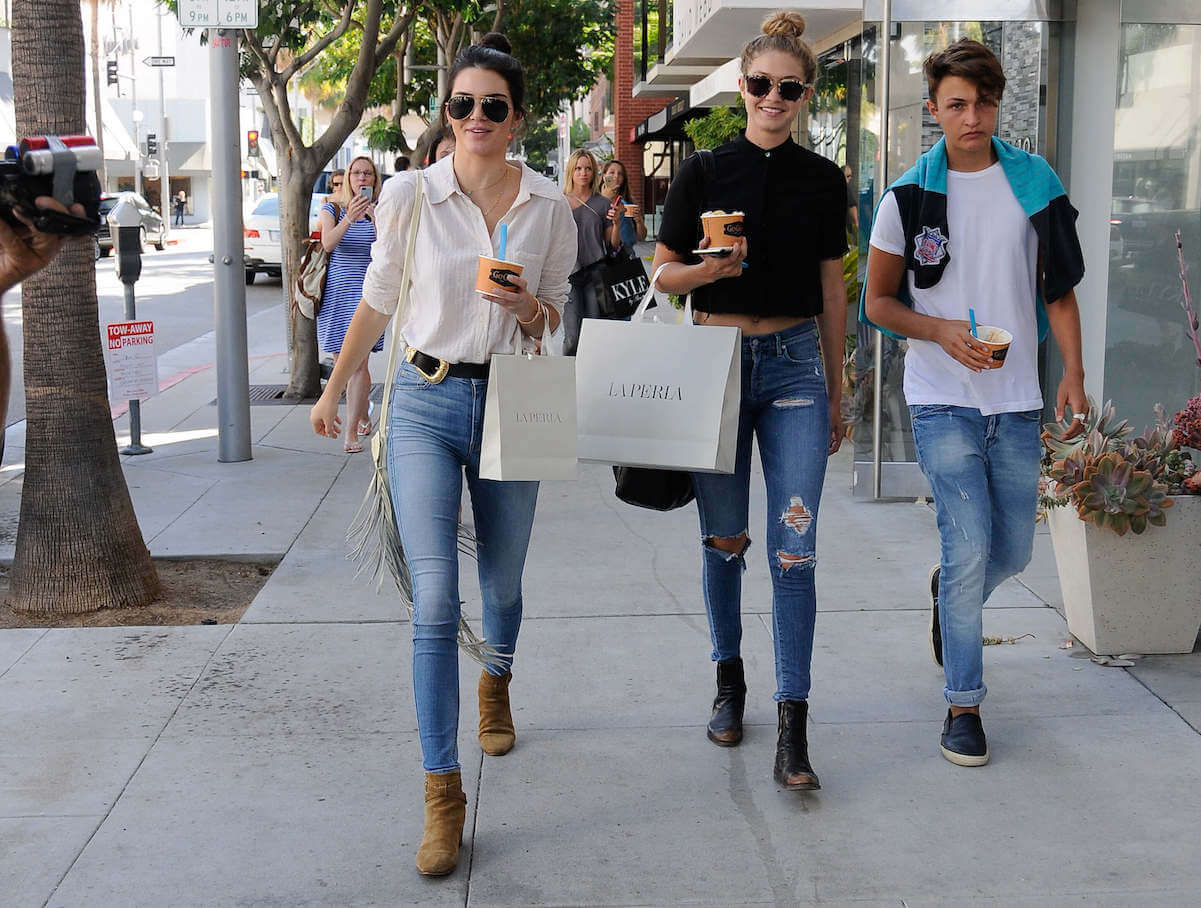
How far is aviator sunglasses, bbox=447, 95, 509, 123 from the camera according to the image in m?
3.71

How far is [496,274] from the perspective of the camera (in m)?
3.45

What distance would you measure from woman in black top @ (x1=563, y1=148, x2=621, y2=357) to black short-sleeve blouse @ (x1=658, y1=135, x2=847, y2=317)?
460 centimetres

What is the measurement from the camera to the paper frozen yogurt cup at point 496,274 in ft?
11.3

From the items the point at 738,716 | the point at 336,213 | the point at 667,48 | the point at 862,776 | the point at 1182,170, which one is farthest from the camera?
the point at 667,48

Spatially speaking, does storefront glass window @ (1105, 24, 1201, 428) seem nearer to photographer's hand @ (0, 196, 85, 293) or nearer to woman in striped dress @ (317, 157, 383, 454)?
woman in striped dress @ (317, 157, 383, 454)

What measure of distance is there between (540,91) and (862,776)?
1110 inches

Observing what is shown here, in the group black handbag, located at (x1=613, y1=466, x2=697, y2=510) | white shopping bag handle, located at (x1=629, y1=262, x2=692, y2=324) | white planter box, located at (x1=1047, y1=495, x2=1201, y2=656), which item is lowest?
white planter box, located at (x1=1047, y1=495, x2=1201, y2=656)

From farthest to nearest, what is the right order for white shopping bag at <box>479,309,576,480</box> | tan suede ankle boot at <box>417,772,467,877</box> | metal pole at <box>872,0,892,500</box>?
metal pole at <box>872,0,892,500</box>, white shopping bag at <box>479,309,576,480</box>, tan suede ankle boot at <box>417,772,467,877</box>

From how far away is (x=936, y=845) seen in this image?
3586 mm

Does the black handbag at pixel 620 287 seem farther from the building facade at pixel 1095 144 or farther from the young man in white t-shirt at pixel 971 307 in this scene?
the young man in white t-shirt at pixel 971 307

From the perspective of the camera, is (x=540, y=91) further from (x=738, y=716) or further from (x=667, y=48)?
(x=738, y=716)

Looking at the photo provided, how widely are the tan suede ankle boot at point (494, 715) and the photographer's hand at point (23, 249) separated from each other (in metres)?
2.20

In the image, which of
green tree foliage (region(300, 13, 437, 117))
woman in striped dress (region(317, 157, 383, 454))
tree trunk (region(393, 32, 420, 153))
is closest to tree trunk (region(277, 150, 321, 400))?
woman in striped dress (region(317, 157, 383, 454))

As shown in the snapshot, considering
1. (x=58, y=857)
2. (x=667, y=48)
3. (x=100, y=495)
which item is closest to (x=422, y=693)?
(x=58, y=857)
